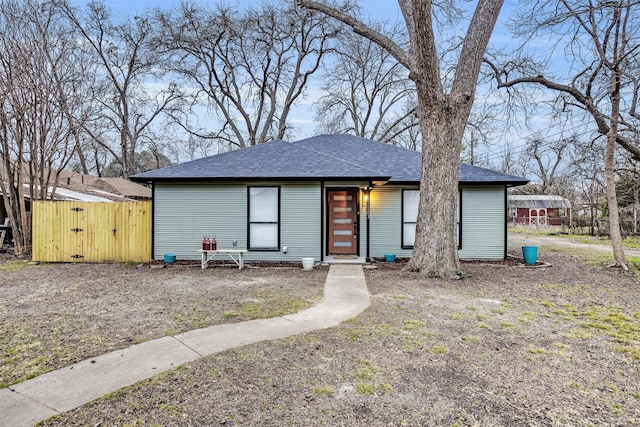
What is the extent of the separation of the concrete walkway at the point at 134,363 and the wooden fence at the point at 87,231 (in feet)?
24.3

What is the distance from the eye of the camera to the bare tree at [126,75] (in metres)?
21.6

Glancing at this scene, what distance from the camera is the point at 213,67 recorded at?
78.4 feet

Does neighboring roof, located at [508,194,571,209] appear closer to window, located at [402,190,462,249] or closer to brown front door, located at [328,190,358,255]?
window, located at [402,190,462,249]

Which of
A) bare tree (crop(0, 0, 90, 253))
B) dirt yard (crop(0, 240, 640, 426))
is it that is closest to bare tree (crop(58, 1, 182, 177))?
bare tree (crop(0, 0, 90, 253))

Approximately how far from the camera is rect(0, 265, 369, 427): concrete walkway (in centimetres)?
288

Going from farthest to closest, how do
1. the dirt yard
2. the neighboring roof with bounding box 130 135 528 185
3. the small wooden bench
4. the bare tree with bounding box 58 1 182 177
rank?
the bare tree with bounding box 58 1 182 177
the neighboring roof with bounding box 130 135 528 185
the small wooden bench
the dirt yard

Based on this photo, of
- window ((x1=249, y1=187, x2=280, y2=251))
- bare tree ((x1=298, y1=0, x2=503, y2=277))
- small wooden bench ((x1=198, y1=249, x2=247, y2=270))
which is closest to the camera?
bare tree ((x1=298, y1=0, x2=503, y2=277))

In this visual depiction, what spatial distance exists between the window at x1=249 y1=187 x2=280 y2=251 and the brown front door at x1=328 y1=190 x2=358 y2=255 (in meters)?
1.62

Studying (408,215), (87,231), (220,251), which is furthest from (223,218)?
(408,215)

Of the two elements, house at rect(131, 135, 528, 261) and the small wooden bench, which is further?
house at rect(131, 135, 528, 261)

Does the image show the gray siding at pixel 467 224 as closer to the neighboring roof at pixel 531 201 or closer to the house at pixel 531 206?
the house at pixel 531 206

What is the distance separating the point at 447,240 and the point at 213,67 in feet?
67.0

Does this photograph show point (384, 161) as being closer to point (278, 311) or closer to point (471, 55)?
point (471, 55)

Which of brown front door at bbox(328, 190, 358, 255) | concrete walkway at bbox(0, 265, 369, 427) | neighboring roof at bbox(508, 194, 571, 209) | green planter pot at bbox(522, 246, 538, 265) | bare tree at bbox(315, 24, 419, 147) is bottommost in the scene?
concrete walkway at bbox(0, 265, 369, 427)
